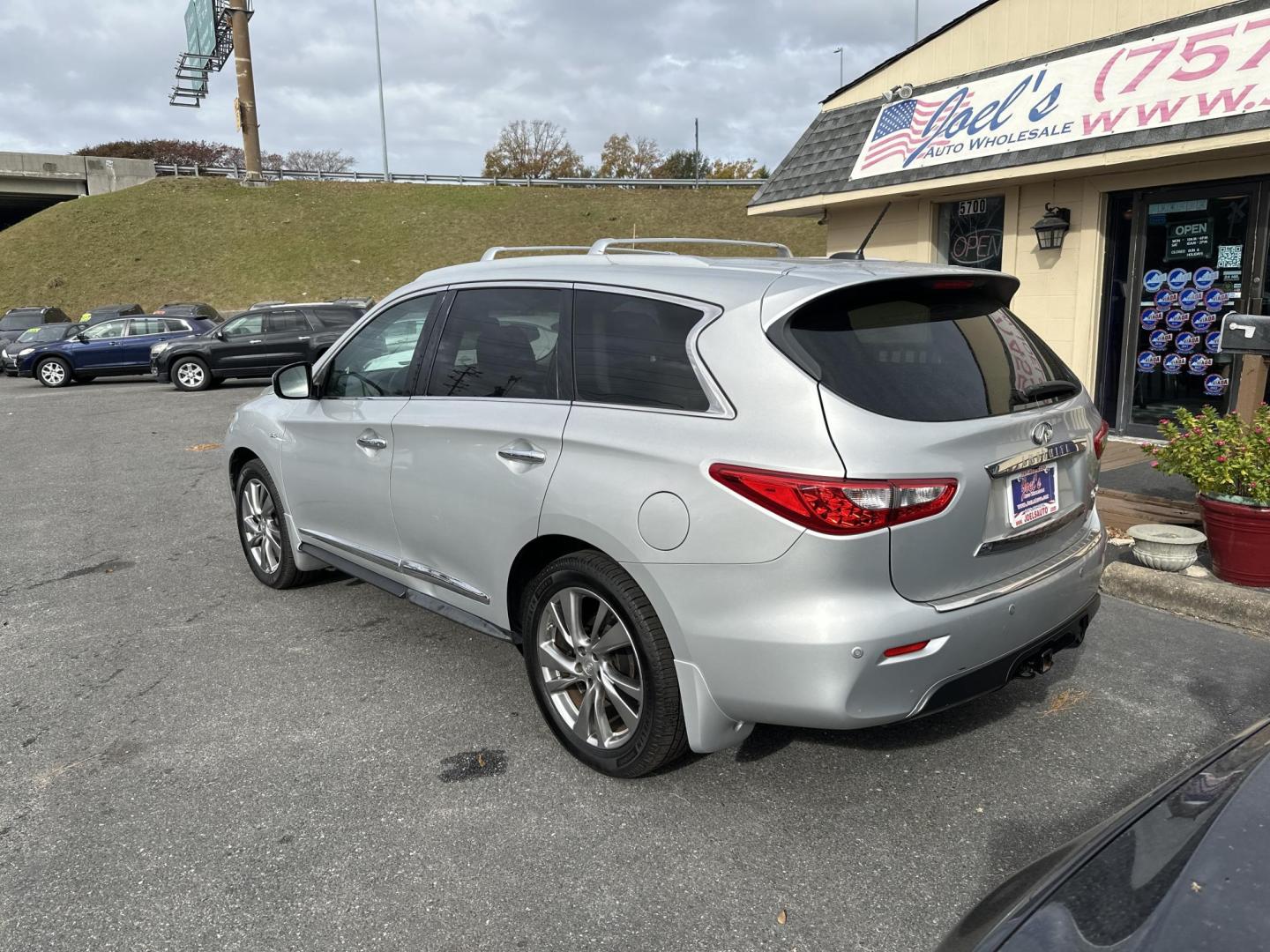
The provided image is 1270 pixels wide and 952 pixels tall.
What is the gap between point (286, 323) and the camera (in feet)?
66.8

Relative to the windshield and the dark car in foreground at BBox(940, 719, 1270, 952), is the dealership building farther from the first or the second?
the windshield

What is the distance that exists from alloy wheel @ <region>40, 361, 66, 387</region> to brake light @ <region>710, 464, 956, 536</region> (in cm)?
2331

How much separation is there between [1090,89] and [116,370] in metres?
21.3

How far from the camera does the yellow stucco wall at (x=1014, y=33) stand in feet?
27.5

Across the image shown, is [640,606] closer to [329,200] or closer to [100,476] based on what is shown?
[100,476]

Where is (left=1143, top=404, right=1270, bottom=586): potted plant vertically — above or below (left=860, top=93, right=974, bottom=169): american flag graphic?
below

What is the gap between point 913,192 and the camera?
395 inches

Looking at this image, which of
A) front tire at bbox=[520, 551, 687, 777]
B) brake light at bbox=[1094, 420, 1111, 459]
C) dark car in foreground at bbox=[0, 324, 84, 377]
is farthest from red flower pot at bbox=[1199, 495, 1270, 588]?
dark car in foreground at bbox=[0, 324, 84, 377]

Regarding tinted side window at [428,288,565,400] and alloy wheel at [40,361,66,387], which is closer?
tinted side window at [428,288,565,400]

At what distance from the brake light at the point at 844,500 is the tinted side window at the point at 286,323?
19.4 meters

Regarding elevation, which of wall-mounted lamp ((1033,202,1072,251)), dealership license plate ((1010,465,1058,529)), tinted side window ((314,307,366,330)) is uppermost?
wall-mounted lamp ((1033,202,1072,251))

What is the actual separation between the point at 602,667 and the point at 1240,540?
350 centimetres

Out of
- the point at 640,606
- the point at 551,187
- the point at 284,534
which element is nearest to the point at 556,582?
the point at 640,606

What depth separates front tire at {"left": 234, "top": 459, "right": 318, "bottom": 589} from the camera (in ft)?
17.0
